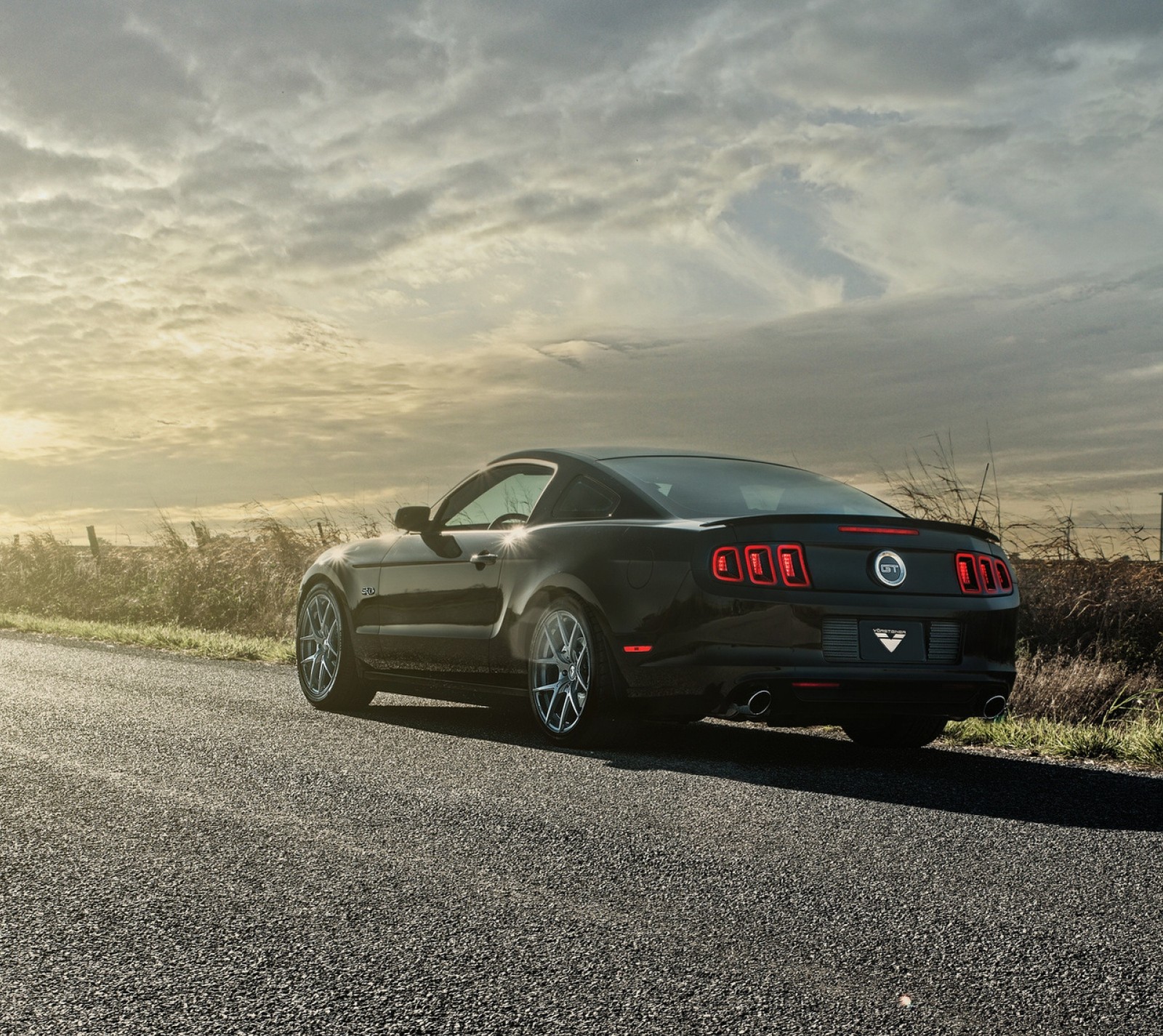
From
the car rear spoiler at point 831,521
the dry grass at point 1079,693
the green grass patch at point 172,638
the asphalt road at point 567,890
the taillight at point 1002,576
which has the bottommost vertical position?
the dry grass at point 1079,693

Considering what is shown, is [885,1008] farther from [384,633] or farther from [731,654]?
[384,633]

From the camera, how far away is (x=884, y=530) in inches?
236

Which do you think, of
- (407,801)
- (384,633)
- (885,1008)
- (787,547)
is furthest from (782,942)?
(384,633)

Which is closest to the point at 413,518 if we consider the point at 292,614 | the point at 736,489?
the point at 736,489

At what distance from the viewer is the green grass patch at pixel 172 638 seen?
41.7 feet

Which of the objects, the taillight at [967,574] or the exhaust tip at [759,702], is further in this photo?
the taillight at [967,574]

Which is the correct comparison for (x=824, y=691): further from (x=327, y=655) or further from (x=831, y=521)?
(x=327, y=655)

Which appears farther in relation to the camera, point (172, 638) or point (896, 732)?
point (172, 638)

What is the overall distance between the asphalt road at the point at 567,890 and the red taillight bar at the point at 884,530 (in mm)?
1173

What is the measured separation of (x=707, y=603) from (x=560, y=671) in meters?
1.12

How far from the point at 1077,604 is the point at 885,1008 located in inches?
339

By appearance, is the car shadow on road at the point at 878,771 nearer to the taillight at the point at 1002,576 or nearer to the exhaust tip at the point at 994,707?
the exhaust tip at the point at 994,707

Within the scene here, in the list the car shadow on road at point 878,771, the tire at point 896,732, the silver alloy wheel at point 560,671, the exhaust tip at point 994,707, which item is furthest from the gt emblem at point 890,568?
the silver alloy wheel at point 560,671

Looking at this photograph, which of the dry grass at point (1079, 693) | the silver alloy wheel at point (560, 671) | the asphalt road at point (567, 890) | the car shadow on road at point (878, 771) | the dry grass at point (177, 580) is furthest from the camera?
the dry grass at point (177, 580)
